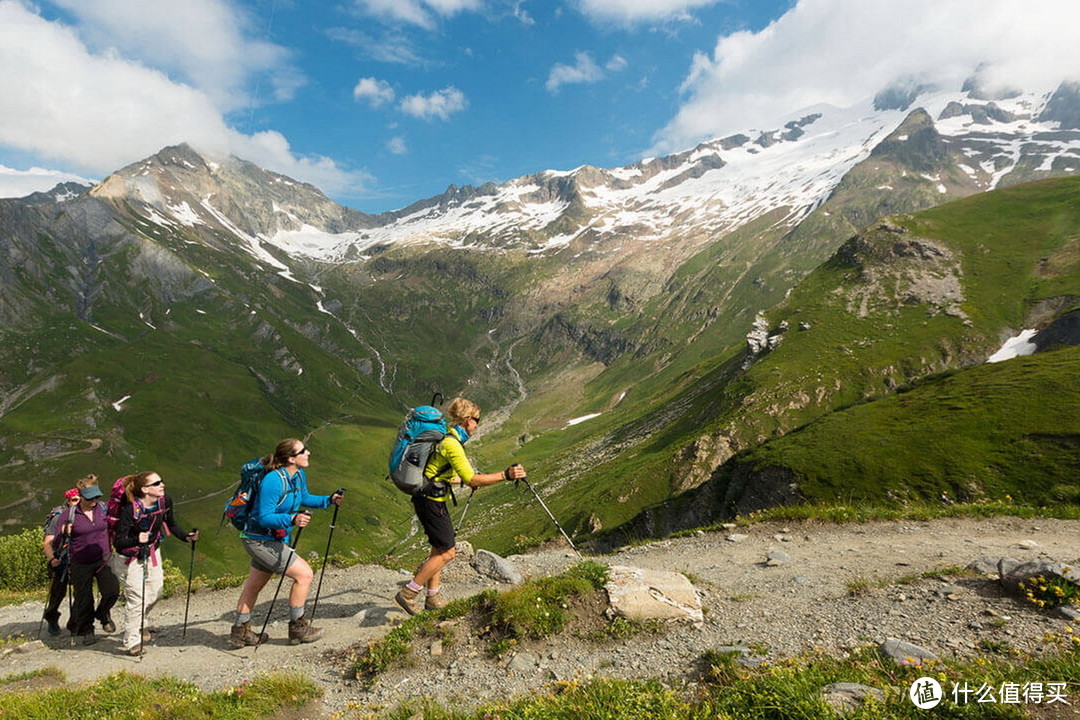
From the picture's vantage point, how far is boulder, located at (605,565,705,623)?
10617 millimetres

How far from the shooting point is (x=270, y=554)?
1134cm

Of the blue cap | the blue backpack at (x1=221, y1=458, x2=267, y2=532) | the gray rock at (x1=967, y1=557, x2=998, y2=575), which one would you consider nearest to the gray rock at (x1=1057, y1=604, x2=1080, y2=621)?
the gray rock at (x1=967, y1=557, x2=998, y2=575)

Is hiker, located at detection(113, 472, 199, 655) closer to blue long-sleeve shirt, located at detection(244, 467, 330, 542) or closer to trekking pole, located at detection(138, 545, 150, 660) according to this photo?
trekking pole, located at detection(138, 545, 150, 660)

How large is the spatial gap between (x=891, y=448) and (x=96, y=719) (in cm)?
4947

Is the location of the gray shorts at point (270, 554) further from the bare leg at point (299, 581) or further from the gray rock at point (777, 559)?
the gray rock at point (777, 559)

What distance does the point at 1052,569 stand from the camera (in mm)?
9180

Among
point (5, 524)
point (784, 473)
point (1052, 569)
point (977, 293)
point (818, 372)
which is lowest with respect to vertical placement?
point (5, 524)

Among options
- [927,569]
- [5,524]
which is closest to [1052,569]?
[927,569]

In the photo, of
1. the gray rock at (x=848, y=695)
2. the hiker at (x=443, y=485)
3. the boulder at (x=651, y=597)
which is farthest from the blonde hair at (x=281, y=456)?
the gray rock at (x=848, y=695)

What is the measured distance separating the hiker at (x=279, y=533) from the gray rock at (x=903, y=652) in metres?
11.2

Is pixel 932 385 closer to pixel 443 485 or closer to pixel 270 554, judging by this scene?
pixel 443 485

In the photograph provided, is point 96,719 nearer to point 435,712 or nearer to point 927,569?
point 435,712

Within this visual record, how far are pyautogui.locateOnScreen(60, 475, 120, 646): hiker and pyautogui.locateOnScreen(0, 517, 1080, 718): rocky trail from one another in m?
0.77

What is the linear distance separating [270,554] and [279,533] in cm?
56
